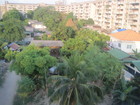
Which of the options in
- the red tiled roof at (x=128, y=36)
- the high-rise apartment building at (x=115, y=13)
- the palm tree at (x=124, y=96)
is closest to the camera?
the palm tree at (x=124, y=96)

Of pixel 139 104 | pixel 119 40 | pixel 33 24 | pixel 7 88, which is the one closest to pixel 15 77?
pixel 7 88

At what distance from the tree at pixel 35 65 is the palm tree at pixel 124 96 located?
5.48 m

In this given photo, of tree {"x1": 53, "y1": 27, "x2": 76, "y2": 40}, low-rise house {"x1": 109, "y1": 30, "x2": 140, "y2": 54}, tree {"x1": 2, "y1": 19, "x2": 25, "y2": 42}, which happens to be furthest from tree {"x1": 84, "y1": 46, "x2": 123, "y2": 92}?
tree {"x1": 2, "y1": 19, "x2": 25, "y2": 42}

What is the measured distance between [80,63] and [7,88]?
8.18 meters

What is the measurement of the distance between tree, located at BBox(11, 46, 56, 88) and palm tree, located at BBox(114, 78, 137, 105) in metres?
5.48

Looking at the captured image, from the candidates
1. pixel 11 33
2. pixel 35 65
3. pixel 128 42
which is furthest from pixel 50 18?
pixel 35 65

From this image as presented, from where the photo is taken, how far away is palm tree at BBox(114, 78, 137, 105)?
9.52 meters

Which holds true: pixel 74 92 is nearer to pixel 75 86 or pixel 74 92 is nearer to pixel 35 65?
pixel 75 86

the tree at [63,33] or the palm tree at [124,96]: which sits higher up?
the tree at [63,33]

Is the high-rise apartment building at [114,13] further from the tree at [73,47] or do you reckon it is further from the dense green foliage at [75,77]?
the dense green foliage at [75,77]

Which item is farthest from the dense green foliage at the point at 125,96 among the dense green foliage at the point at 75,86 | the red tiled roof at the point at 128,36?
the red tiled roof at the point at 128,36

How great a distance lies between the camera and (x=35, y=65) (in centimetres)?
1231

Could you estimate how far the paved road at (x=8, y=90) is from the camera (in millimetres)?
11641

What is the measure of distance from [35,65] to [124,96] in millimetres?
6864
